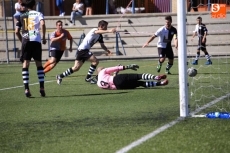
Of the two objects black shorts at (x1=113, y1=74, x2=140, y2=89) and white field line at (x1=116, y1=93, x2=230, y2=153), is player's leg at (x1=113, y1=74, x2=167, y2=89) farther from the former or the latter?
white field line at (x1=116, y1=93, x2=230, y2=153)

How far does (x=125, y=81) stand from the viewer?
15.8 m

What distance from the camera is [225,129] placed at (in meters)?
9.16

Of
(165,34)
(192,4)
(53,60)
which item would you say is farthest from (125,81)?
(192,4)

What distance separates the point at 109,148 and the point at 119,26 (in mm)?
27239

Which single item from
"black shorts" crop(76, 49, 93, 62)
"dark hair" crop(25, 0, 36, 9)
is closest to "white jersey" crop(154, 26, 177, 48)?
"black shorts" crop(76, 49, 93, 62)

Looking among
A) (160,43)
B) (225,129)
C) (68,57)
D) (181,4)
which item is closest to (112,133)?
(225,129)

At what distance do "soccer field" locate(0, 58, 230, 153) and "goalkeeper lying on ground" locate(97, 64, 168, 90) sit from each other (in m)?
0.19

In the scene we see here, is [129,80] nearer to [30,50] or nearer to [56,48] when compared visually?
[30,50]

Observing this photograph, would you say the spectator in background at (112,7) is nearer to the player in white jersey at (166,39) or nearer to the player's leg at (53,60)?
the player in white jersey at (166,39)

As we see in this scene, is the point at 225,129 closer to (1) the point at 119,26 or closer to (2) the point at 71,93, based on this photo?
(2) the point at 71,93

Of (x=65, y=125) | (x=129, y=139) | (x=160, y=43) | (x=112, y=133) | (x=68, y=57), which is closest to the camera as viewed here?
(x=129, y=139)

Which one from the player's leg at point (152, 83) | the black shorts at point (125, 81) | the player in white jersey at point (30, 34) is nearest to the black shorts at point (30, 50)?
the player in white jersey at point (30, 34)

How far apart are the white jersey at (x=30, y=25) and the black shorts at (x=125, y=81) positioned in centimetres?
217

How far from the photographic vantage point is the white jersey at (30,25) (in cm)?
1471
